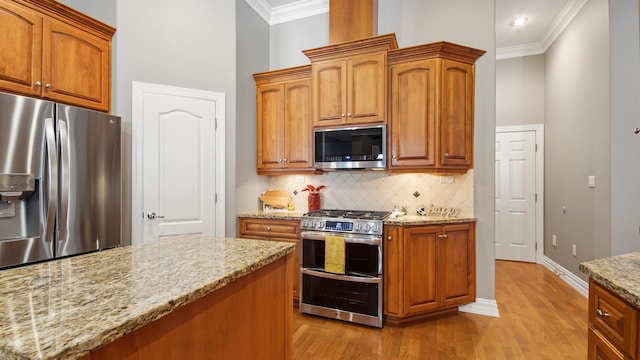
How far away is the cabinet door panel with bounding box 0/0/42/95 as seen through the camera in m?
1.70

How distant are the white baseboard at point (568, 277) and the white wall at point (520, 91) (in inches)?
81.3

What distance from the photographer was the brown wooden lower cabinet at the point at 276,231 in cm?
291

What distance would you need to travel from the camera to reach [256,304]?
117 cm

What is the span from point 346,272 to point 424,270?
0.69 m

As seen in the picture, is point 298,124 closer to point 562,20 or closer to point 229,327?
point 229,327

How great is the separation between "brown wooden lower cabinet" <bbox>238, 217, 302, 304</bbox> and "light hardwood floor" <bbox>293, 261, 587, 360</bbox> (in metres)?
0.42

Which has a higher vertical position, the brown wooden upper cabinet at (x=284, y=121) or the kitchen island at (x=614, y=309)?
the brown wooden upper cabinet at (x=284, y=121)

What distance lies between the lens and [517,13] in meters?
3.64

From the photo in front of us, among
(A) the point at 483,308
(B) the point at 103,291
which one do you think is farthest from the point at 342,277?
(B) the point at 103,291

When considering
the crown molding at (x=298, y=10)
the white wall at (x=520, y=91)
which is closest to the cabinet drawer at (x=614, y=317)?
the crown molding at (x=298, y=10)

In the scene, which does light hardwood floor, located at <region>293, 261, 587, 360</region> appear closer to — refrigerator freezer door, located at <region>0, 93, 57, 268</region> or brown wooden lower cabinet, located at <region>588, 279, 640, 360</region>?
brown wooden lower cabinet, located at <region>588, 279, 640, 360</region>

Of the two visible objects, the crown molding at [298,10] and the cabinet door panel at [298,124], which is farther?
the crown molding at [298,10]

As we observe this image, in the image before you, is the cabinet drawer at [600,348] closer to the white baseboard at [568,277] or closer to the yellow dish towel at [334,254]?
the yellow dish towel at [334,254]

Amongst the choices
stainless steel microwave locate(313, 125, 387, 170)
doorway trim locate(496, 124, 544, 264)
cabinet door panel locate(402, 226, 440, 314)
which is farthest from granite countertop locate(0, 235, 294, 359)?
doorway trim locate(496, 124, 544, 264)
